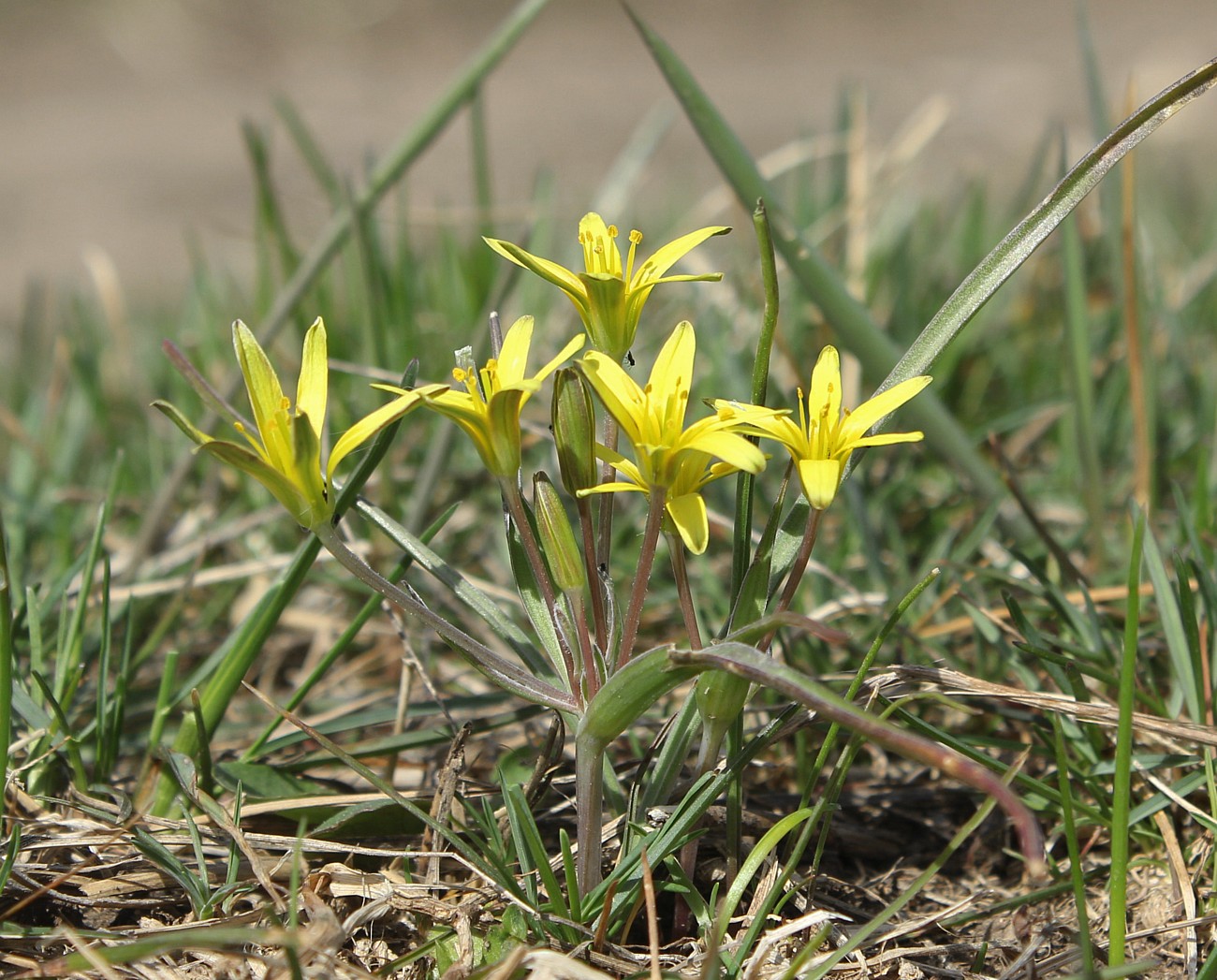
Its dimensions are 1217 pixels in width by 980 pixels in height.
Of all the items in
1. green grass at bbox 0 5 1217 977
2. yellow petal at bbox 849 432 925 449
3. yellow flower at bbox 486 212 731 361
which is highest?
yellow flower at bbox 486 212 731 361

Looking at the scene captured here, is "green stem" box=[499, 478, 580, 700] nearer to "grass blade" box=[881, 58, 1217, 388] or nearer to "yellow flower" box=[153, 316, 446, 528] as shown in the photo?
"yellow flower" box=[153, 316, 446, 528]

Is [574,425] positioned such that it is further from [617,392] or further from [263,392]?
[263,392]

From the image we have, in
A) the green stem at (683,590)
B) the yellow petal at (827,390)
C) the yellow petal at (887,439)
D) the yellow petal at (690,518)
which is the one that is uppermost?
the yellow petal at (827,390)

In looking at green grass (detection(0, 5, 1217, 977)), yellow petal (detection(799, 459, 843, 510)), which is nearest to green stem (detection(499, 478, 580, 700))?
green grass (detection(0, 5, 1217, 977))

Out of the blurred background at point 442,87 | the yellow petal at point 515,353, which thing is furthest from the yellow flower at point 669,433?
the blurred background at point 442,87

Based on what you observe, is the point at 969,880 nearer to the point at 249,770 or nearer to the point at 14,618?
the point at 249,770

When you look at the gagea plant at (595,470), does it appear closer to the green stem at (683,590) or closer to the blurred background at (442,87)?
the green stem at (683,590)

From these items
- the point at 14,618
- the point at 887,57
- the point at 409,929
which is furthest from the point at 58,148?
the point at 409,929

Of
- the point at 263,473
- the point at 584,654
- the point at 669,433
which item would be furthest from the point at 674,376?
the point at 263,473
